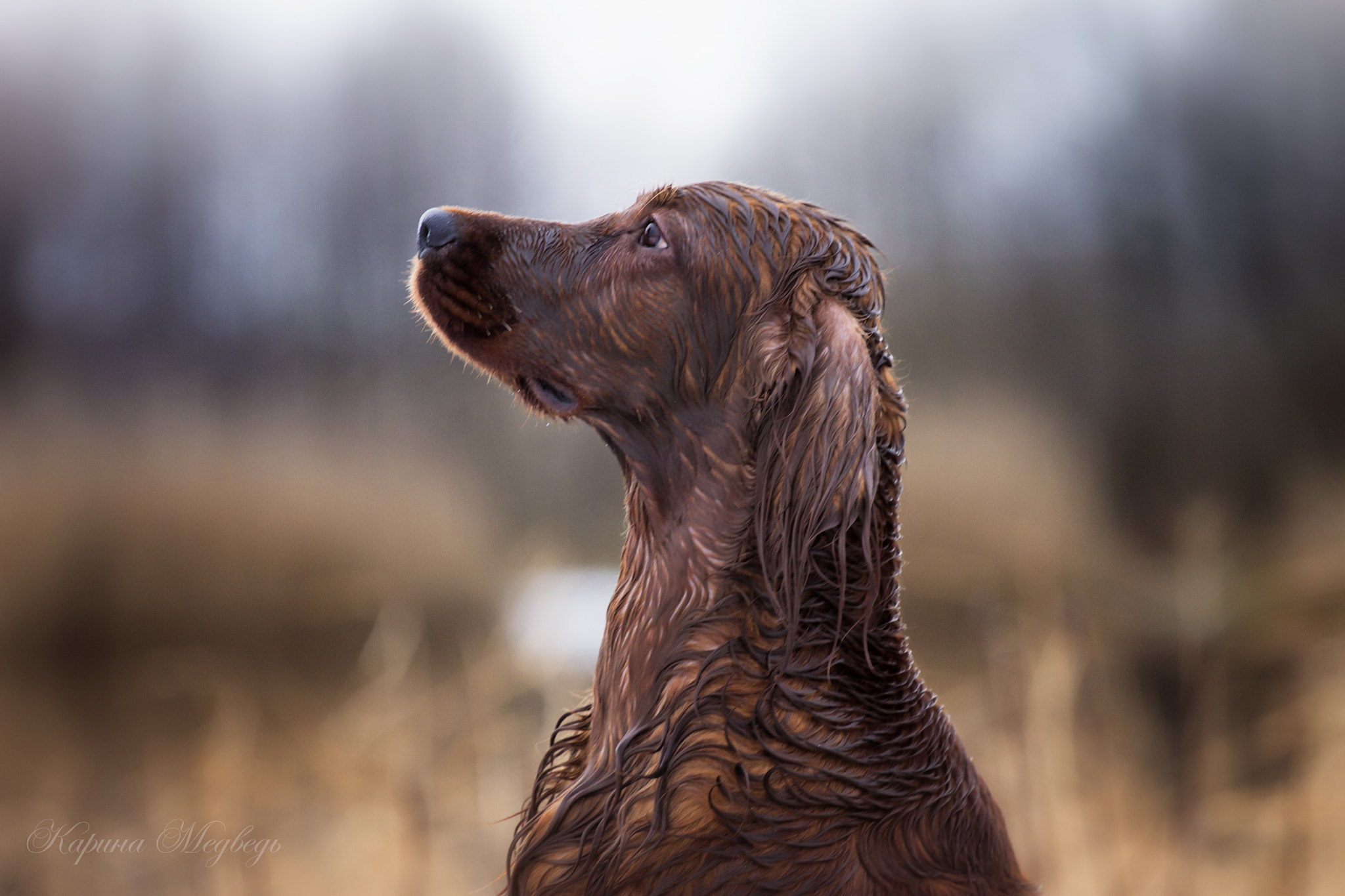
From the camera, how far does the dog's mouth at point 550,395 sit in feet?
3.18

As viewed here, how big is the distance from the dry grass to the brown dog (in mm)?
777

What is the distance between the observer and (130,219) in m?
1.88

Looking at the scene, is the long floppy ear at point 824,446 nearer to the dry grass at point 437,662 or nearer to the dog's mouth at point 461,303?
the dog's mouth at point 461,303

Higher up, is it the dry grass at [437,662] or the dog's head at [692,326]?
the dog's head at [692,326]

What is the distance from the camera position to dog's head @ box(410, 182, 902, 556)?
866 millimetres

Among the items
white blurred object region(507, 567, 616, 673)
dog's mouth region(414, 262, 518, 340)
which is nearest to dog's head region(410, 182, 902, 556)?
dog's mouth region(414, 262, 518, 340)

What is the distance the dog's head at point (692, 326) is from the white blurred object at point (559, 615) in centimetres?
80

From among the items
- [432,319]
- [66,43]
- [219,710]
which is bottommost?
[219,710]

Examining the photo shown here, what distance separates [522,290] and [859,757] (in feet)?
2.01

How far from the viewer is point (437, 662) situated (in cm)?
177

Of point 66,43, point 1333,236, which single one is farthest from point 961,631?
point 66,43

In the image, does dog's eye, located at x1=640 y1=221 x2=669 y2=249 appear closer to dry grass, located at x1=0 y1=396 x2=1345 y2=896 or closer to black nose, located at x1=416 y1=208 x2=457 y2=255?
black nose, located at x1=416 y1=208 x2=457 y2=255

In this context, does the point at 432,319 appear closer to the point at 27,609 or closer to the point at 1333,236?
the point at 27,609

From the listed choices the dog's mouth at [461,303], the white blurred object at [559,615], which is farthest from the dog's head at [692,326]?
the white blurred object at [559,615]
